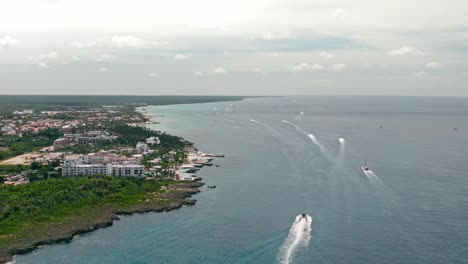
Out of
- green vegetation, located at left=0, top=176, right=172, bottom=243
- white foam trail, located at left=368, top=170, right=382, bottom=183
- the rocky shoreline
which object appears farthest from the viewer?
white foam trail, located at left=368, top=170, right=382, bottom=183

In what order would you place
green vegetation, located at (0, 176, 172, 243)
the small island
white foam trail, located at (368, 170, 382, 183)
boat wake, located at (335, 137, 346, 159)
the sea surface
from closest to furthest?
the sea surface < the small island < green vegetation, located at (0, 176, 172, 243) < white foam trail, located at (368, 170, 382, 183) < boat wake, located at (335, 137, 346, 159)

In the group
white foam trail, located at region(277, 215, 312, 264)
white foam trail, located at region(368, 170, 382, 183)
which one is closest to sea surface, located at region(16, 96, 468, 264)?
white foam trail, located at region(277, 215, 312, 264)

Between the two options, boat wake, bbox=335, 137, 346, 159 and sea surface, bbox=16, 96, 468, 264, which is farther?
boat wake, bbox=335, 137, 346, 159

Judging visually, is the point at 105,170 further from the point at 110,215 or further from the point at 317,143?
the point at 317,143

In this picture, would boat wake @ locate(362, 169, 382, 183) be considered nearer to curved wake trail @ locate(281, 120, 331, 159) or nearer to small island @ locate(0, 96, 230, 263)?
curved wake trail @ locate(281, 120, 331, 159)

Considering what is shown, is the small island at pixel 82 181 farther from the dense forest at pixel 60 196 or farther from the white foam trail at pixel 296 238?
the white foam trail at pixel 296 238

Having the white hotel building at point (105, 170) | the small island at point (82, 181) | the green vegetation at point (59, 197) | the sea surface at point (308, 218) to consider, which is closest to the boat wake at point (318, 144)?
the sea surface at point (308, 218)
